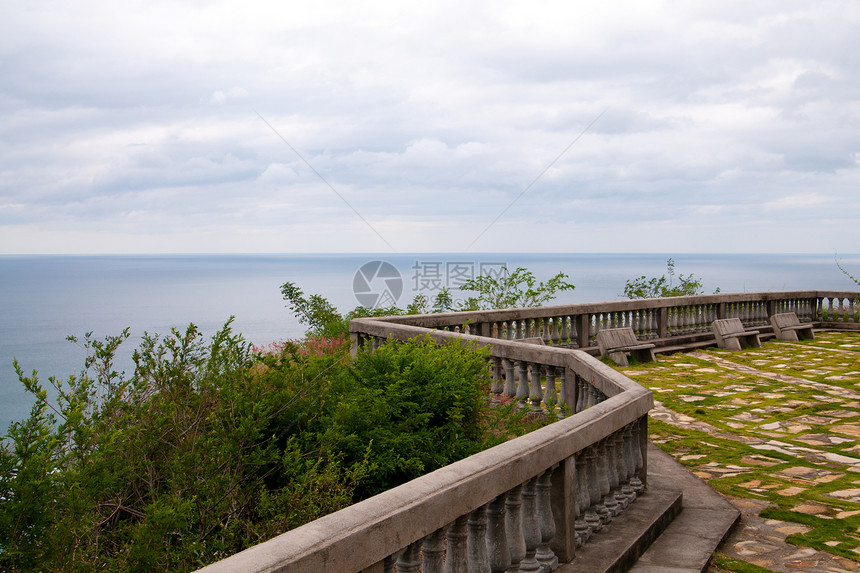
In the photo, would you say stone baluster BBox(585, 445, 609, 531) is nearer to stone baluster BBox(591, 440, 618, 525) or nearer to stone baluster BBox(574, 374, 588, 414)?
stone baluster BBox(591, 440, 618, 525)

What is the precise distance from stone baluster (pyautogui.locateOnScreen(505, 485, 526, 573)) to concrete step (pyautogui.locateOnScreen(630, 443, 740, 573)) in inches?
51.2

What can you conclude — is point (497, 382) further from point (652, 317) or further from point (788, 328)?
point (788, 328)

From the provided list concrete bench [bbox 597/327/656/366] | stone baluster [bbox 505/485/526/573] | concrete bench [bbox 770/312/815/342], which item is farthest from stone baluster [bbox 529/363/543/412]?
concrete bench [bbox 770/312/815/342]

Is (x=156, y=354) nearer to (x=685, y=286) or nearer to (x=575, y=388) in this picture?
(x=575, y=388)

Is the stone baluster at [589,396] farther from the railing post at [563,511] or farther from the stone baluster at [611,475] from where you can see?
the railing post at [563,511]

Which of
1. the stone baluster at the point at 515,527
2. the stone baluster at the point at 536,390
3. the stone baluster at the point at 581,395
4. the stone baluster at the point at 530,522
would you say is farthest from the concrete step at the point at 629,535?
the stone baluster at the point at 536,390

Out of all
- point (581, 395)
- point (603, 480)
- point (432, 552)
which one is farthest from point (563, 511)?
point (581, 395)

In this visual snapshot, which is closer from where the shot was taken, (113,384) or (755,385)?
(113,384)

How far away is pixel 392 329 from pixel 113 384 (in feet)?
16.0

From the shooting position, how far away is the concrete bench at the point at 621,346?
13672 millimetres

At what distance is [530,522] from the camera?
12.4 ft

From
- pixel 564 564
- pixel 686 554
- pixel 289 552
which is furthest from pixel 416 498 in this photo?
pixel 686 554

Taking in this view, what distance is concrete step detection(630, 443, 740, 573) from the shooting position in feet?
15.1

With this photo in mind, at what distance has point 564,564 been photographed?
4.02m
